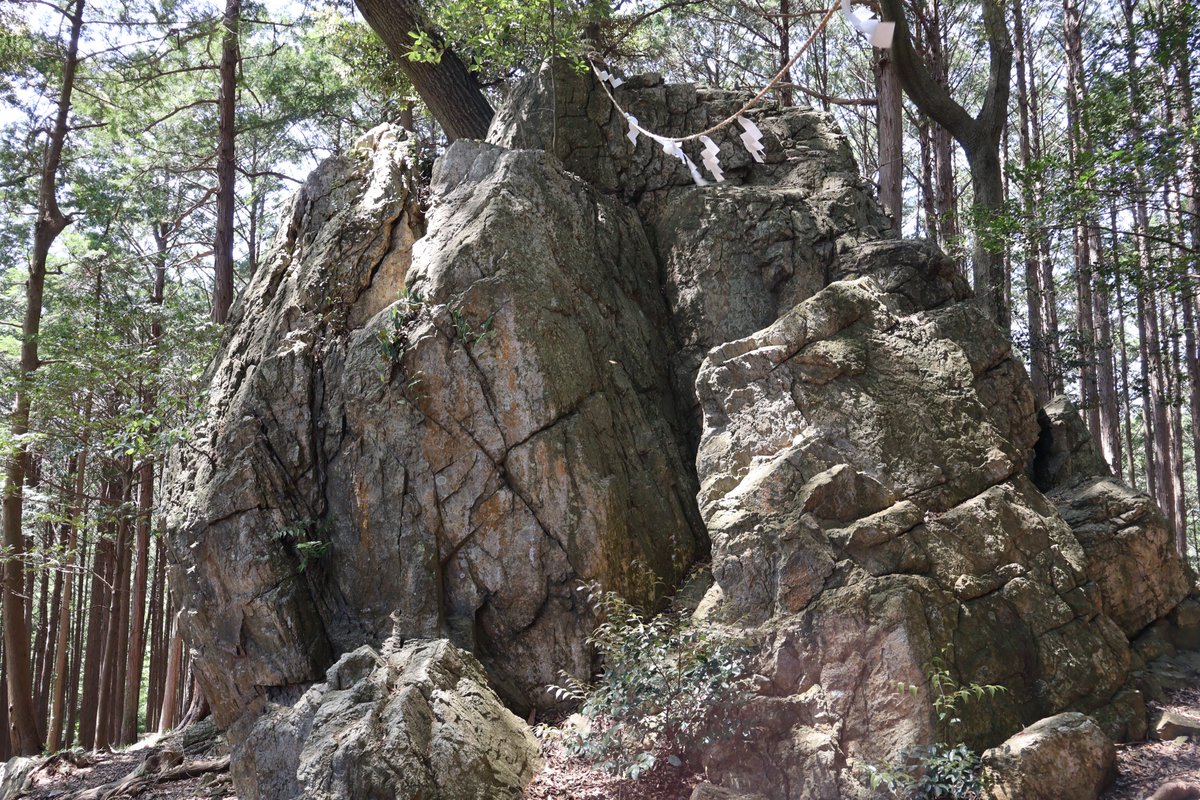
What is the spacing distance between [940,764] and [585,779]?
2.27 m

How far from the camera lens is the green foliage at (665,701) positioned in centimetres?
509

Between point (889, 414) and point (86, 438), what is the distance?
10872mm

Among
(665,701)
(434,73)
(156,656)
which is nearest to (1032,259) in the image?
(434,73)

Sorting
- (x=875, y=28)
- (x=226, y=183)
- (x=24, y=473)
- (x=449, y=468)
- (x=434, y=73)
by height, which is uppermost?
(x=434, y=73)

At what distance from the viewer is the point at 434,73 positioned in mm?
10703

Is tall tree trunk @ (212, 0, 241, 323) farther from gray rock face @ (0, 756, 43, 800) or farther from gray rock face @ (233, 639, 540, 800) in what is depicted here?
gray rock face @ (233, 639, 540, 800)

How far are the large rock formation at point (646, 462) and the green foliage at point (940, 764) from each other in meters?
0.09

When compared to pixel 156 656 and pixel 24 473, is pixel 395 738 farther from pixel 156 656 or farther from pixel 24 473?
pixel 156 656

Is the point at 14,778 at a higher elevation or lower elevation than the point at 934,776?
lower

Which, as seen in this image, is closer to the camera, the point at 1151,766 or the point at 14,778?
the point at 1151,766

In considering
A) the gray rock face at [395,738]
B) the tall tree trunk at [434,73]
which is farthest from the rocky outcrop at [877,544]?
the tall tree trunk at [434,73]

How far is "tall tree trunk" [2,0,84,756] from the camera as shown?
1142 cm

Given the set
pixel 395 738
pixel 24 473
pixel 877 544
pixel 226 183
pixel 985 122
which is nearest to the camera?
pixel 395 738

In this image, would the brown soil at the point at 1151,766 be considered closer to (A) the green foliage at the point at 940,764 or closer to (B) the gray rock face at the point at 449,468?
(A) the green foliage at the point at 940,764
